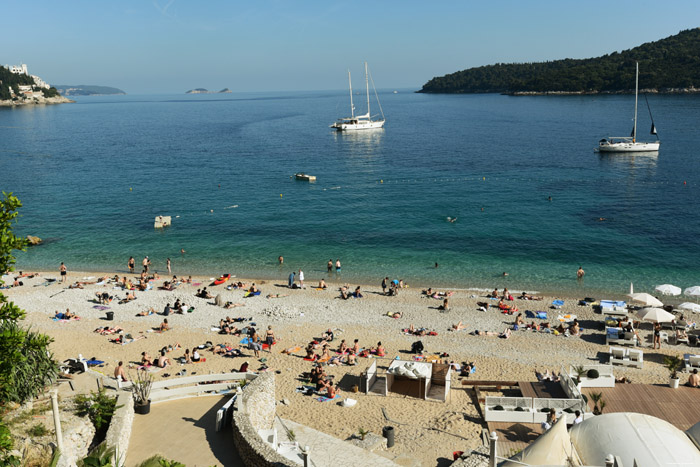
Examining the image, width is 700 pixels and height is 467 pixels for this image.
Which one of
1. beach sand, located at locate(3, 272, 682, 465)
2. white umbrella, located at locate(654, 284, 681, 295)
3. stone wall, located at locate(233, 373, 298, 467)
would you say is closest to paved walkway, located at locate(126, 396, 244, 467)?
stone wall, located at locate(233, 373, 298, 467)

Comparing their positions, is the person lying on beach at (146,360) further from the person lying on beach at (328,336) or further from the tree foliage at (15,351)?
the person lying on beach at (328,336)

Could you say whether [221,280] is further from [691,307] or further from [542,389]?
[691,307]

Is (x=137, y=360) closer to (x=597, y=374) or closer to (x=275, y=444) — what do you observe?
(x=275, y=444)

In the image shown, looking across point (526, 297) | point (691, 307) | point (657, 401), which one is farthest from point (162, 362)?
point (691, 307)

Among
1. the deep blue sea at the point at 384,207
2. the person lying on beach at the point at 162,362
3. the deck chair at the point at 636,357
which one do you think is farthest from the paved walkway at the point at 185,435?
the deep blue sea at the point at 384,207

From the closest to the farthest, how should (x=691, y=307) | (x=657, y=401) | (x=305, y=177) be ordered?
(x=657, y=401) < (x=691, y=307) < (x=305, y=177)

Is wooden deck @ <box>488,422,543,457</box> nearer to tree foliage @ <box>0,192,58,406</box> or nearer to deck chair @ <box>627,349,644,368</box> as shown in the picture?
deck chair @ <box>627,349,644,368</box>
